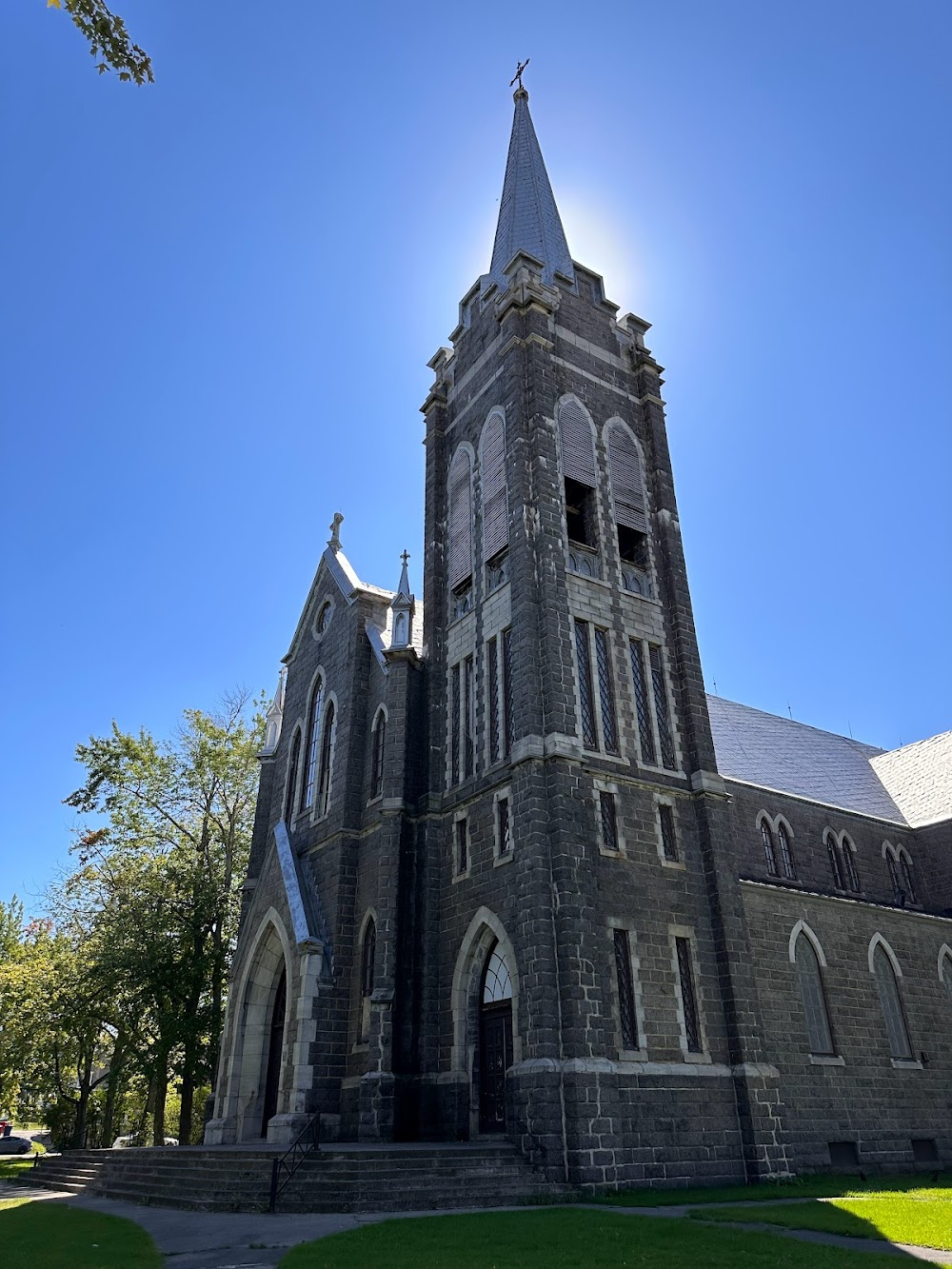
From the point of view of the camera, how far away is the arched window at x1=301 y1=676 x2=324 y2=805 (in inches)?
1099

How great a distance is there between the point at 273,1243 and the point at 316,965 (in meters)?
11.1

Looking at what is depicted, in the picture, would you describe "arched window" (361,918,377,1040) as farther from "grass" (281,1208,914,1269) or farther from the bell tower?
"grass" (281,1208,914,1269)

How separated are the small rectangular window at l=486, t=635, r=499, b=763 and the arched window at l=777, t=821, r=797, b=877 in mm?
11201

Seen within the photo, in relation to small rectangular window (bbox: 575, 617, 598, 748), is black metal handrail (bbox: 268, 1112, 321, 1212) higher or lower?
lower

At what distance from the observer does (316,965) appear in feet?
72.7

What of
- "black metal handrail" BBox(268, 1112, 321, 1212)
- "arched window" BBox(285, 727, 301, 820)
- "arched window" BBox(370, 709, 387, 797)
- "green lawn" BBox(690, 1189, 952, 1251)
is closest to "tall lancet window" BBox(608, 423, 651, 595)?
"arched window" BBox(370, 709, 387, 797)

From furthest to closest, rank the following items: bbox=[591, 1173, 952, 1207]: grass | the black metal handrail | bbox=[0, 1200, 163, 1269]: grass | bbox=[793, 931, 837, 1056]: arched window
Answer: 1. bbox=[793, 931, 837, 1056]: arched window
2. bbox=[591, 1173, 952, 1207]: grass
3. the black metal handrail
4. bbox=[0, 1200, 163, 1269]: grass

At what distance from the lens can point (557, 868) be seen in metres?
18.3

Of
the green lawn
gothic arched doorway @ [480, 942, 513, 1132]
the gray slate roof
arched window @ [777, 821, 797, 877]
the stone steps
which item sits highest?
the gray slate roof

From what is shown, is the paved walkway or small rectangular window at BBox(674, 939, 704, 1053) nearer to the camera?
the paved walkway

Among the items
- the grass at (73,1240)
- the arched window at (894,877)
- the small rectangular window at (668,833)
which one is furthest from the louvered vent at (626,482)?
the grass at (73,1240)

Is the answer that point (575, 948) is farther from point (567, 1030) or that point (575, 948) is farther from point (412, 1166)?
point (412, 1166)

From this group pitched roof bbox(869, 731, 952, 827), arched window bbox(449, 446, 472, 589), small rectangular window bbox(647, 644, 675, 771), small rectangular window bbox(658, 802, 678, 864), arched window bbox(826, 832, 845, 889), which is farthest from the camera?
pitched roof bbox(869, 731, 952, 827)

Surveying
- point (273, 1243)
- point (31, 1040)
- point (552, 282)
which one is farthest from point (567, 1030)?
point (31, 1040)
